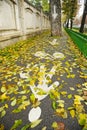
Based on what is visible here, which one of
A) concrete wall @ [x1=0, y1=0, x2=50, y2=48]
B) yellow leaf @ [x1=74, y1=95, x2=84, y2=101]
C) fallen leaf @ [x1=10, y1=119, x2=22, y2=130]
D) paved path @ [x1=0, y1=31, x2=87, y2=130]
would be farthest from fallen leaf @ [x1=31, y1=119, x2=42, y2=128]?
concrete wall @ [x1=0, y1=0, x2=50, y2=48]

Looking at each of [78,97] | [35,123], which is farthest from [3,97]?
[78,97]

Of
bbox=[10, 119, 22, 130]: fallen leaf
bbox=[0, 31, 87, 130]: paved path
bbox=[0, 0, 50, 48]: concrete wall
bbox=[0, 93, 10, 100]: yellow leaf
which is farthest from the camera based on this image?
bbox=[0, 0, 50, 48]: concrete wall

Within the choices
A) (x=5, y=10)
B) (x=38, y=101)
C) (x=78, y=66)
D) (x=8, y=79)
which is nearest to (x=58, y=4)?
(x=5, y=10)

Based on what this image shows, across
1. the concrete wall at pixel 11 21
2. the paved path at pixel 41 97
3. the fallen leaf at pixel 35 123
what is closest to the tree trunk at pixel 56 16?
the concrete wall at pixel 11 21

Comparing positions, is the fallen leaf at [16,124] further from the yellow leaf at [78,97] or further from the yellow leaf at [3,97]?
the yellow leaf at [78,97]

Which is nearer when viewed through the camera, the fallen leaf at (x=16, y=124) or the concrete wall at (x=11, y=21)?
the fallen leaf at (x=16, y=124)

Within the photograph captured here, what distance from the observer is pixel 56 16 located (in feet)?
47.0

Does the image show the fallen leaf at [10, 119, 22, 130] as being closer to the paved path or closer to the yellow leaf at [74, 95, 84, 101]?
the paved path

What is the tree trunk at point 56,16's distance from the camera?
46.2 ft

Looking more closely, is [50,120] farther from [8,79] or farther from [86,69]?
[86,69]

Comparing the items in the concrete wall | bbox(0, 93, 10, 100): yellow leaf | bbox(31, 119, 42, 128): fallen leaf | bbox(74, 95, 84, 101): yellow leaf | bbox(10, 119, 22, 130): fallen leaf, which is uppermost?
the concrete wall

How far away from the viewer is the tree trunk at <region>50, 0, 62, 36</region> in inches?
555

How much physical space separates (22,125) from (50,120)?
45cm

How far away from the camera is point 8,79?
13.3 feet
